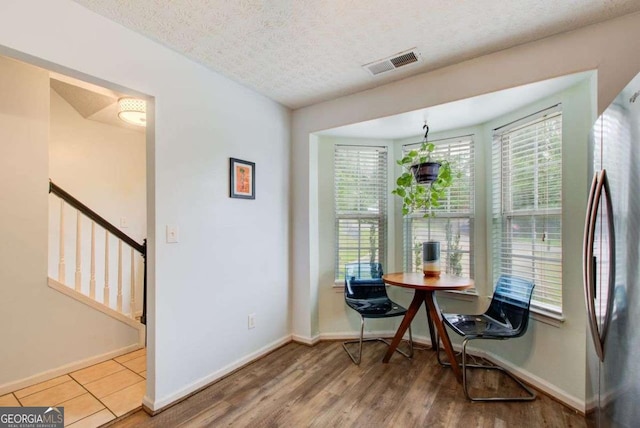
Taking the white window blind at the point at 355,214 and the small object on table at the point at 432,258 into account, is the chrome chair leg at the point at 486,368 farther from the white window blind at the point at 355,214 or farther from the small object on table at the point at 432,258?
the white window blind at the point at 355,214

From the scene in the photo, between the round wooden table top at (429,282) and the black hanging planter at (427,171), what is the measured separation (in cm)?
85

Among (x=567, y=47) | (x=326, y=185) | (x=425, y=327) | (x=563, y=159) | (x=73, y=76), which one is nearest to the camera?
(x=73, y=76)

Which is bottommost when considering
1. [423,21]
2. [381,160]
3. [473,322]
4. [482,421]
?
[482,421]

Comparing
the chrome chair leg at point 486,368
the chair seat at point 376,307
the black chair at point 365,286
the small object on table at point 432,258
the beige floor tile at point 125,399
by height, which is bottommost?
the beige floor tile at point 125,399

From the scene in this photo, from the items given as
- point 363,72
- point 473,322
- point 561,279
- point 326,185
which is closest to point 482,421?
point 473,322

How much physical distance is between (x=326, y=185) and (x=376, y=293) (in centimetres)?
125

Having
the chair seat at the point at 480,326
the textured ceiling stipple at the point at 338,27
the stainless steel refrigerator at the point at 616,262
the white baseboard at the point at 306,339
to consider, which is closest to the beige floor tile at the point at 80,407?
the white baseboard at the point at 306,339

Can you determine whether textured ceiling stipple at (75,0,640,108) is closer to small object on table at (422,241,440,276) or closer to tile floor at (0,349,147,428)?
small object on table at (422,241,440,276)

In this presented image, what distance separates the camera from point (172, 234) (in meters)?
2.05

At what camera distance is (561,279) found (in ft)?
6.89

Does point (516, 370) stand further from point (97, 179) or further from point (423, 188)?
point (97, 179)

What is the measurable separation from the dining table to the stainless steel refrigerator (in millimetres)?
1032

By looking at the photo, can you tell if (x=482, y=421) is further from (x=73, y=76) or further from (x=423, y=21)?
(x=73, y=76)

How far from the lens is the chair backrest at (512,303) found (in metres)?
2.11
